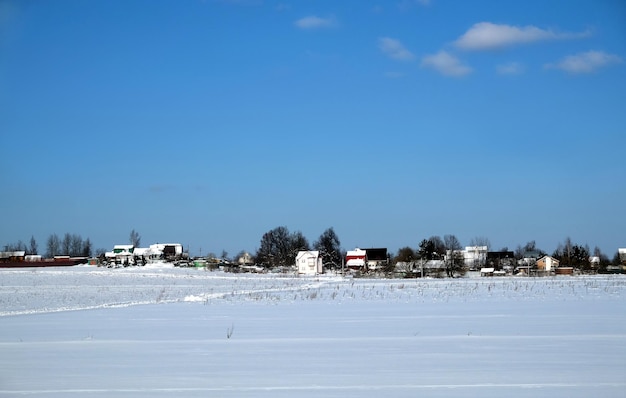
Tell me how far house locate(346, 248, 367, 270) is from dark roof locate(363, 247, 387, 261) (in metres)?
7.43

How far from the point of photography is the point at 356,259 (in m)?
144

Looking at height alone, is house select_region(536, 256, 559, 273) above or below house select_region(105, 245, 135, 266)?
below

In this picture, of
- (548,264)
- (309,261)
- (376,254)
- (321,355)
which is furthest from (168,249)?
(321,355)

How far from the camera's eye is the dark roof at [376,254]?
513 feet

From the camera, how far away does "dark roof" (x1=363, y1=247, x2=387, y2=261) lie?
513ft

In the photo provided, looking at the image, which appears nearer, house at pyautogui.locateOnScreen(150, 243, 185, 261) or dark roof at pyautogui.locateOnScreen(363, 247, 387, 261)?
dark roof at pyautogui.locateOnScreen(363, 247, 387, 261)

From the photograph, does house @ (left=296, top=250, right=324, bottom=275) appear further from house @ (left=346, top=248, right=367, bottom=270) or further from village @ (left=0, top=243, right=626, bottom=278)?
house @ (left=346, top=248, right=367, bottom=270)

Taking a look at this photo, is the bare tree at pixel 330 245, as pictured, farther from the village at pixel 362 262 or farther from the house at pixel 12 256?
the house at pixel 12 256

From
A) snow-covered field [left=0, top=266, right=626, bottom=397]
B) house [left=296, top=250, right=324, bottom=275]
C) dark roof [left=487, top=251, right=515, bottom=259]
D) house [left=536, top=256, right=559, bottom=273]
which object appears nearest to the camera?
snow-covered field [left=0, top=266, right=626, bottom=397]

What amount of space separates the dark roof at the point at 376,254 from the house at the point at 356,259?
7.43 m

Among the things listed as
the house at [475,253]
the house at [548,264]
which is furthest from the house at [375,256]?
the house at [548,264]

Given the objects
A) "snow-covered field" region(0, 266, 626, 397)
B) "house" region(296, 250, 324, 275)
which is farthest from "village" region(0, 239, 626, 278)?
"snow-covered field" region(0, 266, 626, 397)

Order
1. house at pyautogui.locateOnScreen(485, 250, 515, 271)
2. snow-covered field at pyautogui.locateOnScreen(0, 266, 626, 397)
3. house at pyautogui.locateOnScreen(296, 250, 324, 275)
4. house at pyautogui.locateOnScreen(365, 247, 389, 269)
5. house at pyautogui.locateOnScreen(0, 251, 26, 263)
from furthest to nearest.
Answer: house at pyautogui.locateOnScreen(0, 251, 26, 263) → house at pyautogui.locateOnScreen(365, 247, 389, 269) → house at pyautogui.locateOnScreen(485, 250, 515, 271) → house at pyautogui.locateOnScreen(296, 250, 324, 275) → snow-covered field at pyautogui.locateOnScreen(0, 266, 626, 397)

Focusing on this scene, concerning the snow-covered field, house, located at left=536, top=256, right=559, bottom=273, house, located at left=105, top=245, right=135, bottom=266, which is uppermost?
house, located at left=105, top=245, right=135, bottom=266
